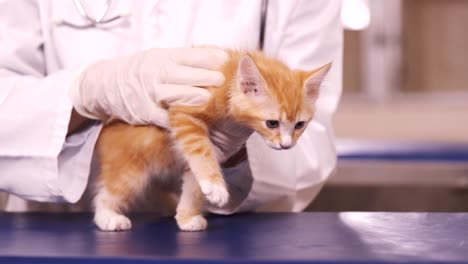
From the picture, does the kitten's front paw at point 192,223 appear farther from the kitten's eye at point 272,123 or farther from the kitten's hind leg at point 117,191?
the kitten's eye at point 272,123

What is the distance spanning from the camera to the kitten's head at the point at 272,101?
92cm

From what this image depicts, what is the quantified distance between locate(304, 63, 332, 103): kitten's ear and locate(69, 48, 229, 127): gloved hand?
0.12 metres

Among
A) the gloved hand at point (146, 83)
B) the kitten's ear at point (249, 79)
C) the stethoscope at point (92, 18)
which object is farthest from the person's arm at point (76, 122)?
the kitten's ear at point (249, 79)

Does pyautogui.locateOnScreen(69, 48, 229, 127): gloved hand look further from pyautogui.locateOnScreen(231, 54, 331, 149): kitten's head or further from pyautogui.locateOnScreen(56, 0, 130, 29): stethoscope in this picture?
pyautogui.locateOnScreen(56, 0, 130, 29): stethoscope

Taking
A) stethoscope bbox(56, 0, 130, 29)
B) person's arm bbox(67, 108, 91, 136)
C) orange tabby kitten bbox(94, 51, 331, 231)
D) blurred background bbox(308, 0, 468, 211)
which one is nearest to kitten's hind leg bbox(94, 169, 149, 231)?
orange tabby kitten bbox(94, 51, 331, 231)

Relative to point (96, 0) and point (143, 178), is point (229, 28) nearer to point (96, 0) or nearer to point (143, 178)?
point (96, 0)

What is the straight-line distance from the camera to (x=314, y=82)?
961 mm

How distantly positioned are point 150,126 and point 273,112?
0.69ft

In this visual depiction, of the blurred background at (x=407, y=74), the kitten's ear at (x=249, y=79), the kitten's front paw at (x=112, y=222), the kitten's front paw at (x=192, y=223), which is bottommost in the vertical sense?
the blurred background at (x=407, y=74)

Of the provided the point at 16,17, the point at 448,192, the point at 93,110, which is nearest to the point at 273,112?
the point at 93,110

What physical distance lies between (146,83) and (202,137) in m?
0.14

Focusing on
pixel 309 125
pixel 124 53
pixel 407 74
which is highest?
pixel 124 53

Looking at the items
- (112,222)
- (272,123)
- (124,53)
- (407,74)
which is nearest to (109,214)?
(112,222)

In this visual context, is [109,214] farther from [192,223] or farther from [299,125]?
[299,125]
